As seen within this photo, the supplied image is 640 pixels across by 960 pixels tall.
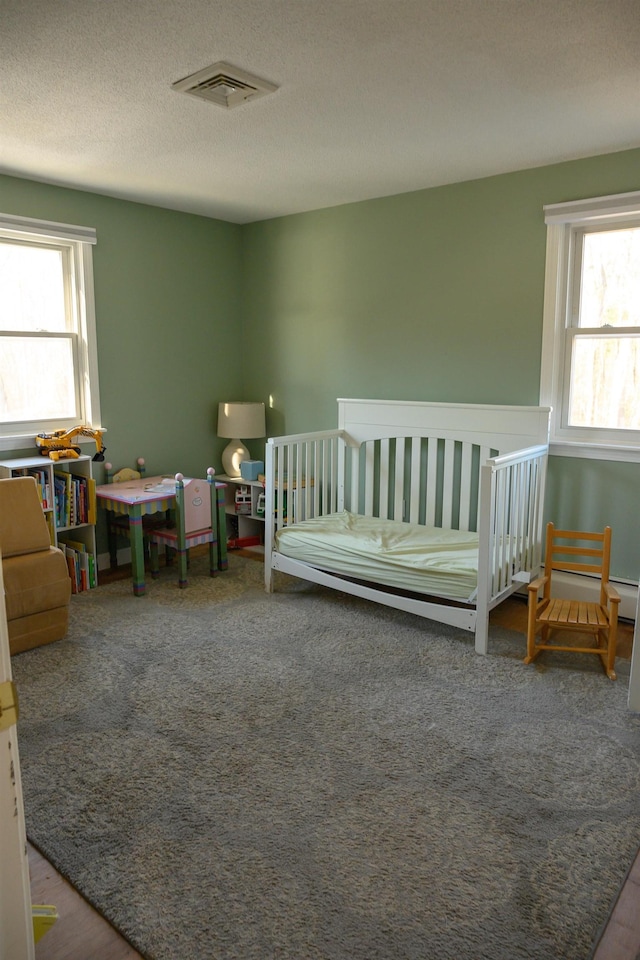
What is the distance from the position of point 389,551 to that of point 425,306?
1.55 m

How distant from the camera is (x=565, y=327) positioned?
355cm

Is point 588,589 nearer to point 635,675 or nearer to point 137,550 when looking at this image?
point 635,675

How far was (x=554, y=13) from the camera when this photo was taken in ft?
6.33

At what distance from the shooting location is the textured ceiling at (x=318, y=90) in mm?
1947

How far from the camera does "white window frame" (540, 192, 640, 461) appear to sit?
3.32 m

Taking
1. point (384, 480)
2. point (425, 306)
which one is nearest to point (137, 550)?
point (384, 480)

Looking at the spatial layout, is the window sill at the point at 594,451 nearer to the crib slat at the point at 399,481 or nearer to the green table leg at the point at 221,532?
the crib slat at the point at 399,481

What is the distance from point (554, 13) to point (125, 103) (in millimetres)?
1583

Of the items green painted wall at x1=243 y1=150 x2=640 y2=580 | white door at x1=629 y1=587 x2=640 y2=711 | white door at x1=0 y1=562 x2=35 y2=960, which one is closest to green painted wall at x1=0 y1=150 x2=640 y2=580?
green painted wall at x1=243 y1=150 x2=640 y2=580

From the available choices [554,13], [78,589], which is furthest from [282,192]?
[78,589]

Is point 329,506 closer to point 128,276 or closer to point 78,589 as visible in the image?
point 78,589

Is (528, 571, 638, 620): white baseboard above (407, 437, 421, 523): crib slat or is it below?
below

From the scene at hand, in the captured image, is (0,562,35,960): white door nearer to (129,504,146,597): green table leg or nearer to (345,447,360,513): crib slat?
(129,504,146,597): green table leg

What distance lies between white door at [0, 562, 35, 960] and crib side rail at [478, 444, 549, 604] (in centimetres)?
221
